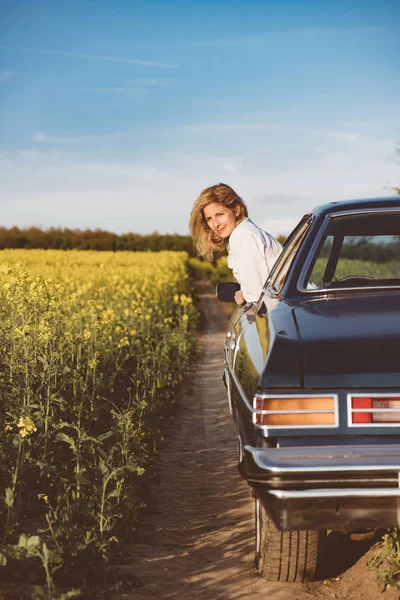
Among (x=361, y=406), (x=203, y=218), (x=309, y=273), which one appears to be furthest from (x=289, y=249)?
(x=361, y=406)

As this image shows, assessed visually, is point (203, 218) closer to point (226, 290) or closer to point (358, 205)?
point (226, 290)

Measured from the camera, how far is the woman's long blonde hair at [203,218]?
632cm

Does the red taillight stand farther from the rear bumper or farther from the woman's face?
the woman's face

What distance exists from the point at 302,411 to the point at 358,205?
191 cm

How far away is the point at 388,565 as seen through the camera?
4.20m

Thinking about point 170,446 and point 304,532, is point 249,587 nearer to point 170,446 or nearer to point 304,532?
point 304,532

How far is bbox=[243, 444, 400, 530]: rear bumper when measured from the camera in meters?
3.11

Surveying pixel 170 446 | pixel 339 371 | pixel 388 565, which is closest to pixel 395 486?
pixel 339 371

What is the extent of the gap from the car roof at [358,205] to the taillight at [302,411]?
177 cm

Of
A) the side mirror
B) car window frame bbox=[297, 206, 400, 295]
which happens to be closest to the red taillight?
car window frame bbox=[297, 206, 400, 295]

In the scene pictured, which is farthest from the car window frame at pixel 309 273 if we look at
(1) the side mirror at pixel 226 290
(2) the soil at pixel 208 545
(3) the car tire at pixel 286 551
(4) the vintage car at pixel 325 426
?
(1) the side mirror at pixel 226 290

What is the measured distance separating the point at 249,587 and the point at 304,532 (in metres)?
0.49

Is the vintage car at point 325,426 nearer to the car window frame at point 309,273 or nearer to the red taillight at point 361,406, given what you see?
the red taillight at point 361,406

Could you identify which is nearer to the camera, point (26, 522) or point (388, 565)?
point (388, 565)
